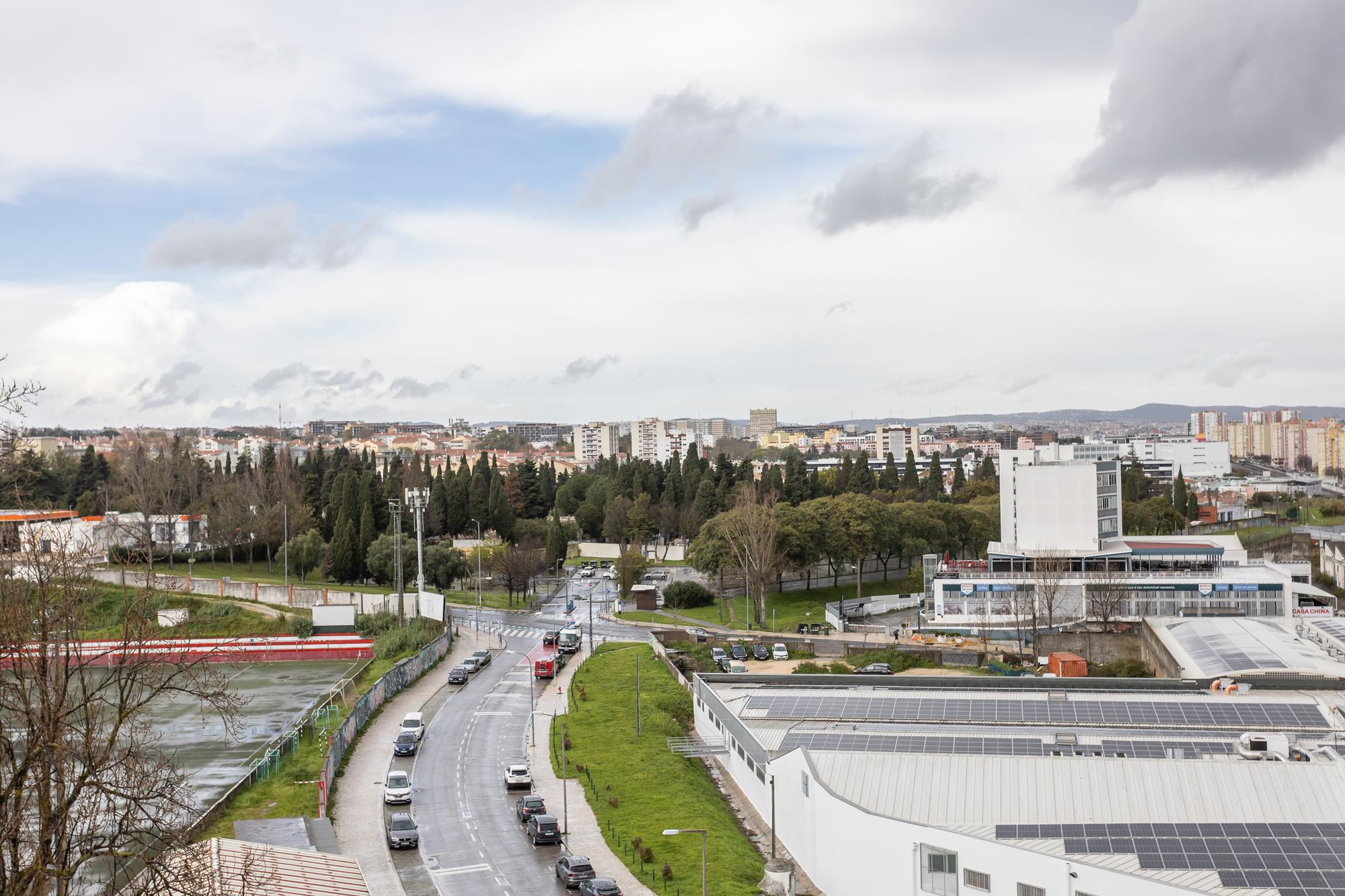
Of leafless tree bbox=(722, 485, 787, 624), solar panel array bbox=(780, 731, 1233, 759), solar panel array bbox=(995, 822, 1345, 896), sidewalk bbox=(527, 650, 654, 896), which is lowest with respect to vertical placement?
sidewalk bbox=(527, 650, 654, 896)

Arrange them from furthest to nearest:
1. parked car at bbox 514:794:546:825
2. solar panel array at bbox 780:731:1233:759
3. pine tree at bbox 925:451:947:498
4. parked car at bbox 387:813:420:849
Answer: pine tree at bbox 925:451:947:498 < parked car at bbox 514:794:546:825 < solar panel array at bbox 780:731:1233:759 < parked car at bbox 387:813:420:849

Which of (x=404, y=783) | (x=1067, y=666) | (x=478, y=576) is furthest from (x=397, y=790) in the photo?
(x=478, y=576)

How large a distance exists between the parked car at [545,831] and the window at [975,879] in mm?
10903

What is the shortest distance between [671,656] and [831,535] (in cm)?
1959

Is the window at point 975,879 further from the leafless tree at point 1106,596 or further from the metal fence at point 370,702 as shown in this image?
the leafless tree at point 1106,596

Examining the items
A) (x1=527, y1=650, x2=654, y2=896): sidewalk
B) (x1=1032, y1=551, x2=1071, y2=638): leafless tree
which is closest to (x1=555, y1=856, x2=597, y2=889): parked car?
(x1=527, y1=650, x2=654, y2=896): sidewalk

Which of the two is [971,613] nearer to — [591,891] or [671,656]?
[671,656]

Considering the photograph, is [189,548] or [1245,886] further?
[189,548]

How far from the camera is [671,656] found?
189ft

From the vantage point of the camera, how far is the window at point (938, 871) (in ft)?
83.1

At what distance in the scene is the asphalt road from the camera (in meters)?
28.5

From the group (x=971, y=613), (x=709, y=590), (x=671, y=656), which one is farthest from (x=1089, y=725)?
(x=709, y=590)

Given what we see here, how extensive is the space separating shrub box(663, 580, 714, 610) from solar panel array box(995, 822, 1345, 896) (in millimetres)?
50791

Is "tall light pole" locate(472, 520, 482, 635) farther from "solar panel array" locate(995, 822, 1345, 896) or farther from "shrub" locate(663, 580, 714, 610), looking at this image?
"solar panel array" locate(995, 822, 1345, 896)
